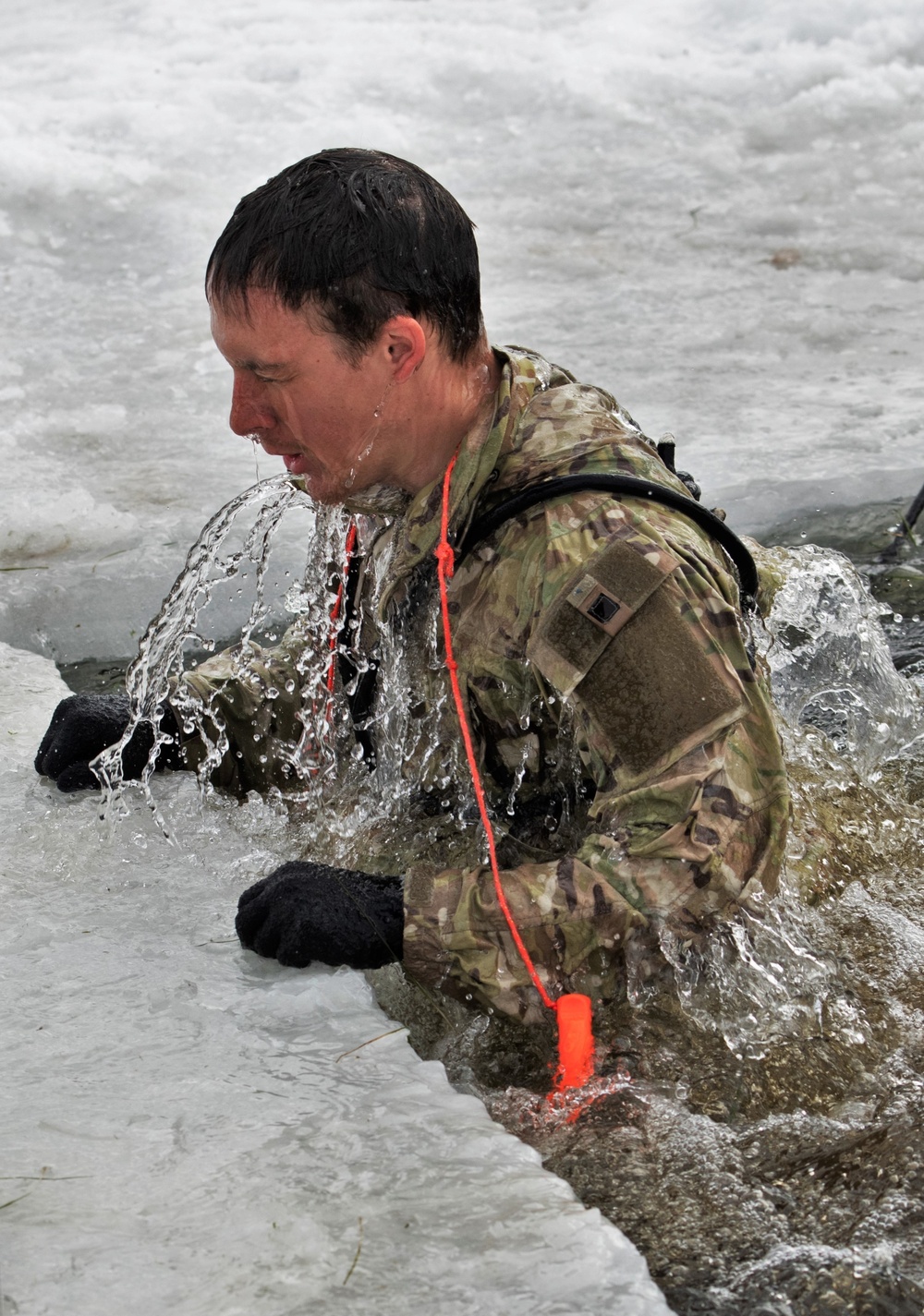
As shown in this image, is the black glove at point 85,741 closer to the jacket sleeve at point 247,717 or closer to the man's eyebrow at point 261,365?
the jacket sleeve at point 247,717

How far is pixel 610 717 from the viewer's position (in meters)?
2.13

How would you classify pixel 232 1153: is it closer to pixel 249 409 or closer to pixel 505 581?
pixel 505 581

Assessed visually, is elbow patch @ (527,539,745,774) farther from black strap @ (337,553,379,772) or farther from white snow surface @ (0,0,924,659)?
white snow surface @ (0,0,924,659)

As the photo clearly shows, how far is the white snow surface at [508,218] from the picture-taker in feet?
15.8

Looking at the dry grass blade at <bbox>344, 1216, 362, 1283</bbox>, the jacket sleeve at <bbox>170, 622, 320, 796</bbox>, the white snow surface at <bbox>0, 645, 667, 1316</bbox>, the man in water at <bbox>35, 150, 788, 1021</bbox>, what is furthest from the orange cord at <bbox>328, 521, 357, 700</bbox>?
the dry grass blade at <bbox>344, 1216, 362, 1283</bbox>

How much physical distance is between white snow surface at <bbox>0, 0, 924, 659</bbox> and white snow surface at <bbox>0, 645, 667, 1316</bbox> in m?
1.83

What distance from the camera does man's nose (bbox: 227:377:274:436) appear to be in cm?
227

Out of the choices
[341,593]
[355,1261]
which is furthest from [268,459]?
[355,1261]

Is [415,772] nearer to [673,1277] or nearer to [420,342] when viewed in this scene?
[420,342]

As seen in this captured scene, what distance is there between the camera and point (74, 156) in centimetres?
708

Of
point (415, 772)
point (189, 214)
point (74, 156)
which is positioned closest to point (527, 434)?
point (415, 772)

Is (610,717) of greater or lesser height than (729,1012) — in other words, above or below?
above

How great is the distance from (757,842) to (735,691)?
0.77 ft

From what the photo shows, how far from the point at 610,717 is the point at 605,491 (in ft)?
1.16
